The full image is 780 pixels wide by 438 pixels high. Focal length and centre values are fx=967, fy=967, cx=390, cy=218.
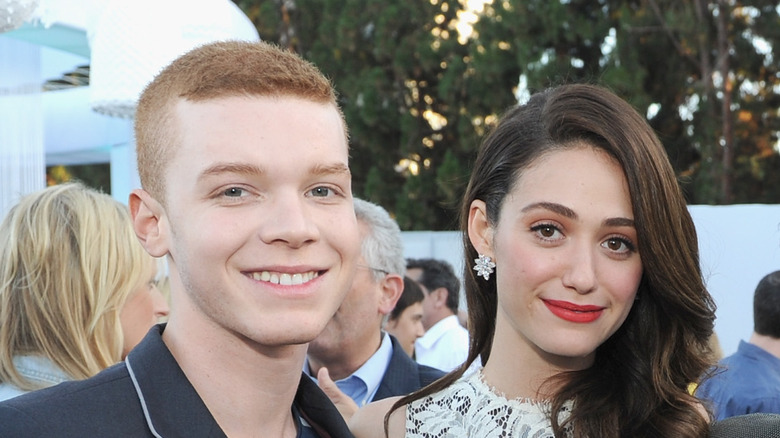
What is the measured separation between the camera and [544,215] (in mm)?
2438

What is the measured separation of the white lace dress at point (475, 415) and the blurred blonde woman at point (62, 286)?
1.10 meters

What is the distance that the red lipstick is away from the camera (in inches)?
94.4

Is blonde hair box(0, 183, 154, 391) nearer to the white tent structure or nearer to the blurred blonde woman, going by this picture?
the blurred blonde woman

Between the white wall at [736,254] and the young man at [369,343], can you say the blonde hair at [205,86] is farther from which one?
the white wall at [736,254]

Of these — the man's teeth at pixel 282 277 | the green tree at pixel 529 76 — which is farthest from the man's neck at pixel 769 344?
the green tree at pixel 529 76

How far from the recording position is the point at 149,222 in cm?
197

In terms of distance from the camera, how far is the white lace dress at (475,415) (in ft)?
8.47

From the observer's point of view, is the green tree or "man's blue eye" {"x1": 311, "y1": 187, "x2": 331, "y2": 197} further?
the green tree

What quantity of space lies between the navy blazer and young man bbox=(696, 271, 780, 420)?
114 inches

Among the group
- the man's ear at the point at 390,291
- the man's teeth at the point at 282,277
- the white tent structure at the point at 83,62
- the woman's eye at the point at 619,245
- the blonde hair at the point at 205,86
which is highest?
the white tent structure at the point at 83,62

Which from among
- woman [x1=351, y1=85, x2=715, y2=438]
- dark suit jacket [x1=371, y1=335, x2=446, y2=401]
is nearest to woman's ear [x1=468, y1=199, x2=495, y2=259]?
woman [x1=351, y1=85, x2=715, y2=438]

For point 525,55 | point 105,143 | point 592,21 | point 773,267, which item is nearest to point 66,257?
point 773,267

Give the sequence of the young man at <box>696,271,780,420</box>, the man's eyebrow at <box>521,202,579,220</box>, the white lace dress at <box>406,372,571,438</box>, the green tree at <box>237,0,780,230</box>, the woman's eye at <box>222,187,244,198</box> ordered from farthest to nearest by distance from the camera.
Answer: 1. the green tree at <box>237,0,780,230</box>
2. the young man at <box>696,271,780,420</box>
3. the white lace dress at <box>406,372,571,438</box>
4. the man's eyebrow at <box>521,202,579,220</box>
5. the woman's eye at <box>222,187,244,198</box>

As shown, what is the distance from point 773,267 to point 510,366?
4273 mm
